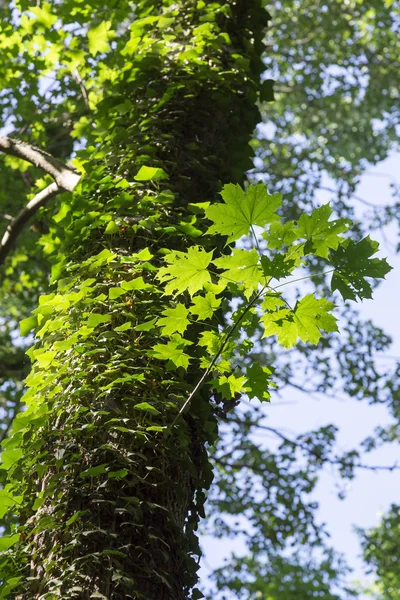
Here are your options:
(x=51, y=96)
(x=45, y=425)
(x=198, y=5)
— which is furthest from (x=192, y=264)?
(x=51, y=96)

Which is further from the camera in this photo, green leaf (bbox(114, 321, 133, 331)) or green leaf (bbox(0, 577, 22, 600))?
green leaf (bbox(114, 321, 133, 331))

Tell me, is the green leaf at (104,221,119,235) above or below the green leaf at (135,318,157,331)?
above

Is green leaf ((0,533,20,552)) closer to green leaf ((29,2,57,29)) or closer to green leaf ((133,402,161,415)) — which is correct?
green leaf ((133,402,161,415))

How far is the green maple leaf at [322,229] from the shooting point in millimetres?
1746

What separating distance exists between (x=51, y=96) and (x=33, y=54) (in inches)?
33.2

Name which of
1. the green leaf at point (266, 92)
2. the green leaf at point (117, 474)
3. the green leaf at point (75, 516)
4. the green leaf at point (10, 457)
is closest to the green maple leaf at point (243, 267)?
the green leaf at point (117, 474)

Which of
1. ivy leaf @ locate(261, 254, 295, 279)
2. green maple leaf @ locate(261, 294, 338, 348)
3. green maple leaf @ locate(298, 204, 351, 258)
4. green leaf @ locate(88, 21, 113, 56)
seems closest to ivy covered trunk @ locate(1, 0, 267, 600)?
green maple leaf @ locate(261, 294, 338, 348)

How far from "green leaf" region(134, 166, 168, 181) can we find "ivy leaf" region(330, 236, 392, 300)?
984 mm

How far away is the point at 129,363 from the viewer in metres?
2.00

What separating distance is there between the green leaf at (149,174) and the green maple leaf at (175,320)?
77 cm

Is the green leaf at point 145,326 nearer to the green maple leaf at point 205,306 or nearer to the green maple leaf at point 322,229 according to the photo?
the green maple leaf at point 205,306

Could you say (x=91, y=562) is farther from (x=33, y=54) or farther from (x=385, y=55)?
(x=385, y=55)


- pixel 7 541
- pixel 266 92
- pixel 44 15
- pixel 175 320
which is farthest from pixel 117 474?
pixel 44 15

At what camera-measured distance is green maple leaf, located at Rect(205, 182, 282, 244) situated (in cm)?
173
